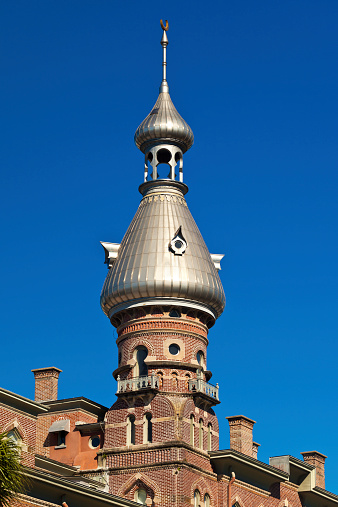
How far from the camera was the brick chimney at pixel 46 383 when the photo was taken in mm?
58969

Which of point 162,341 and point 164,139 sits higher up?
point 164,139

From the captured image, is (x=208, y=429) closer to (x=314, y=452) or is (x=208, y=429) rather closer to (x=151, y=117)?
(x=314, y=452)

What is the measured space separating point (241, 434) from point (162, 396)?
5550 mm

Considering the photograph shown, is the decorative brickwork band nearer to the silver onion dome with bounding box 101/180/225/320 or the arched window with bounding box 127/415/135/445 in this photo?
the silver onion dome with bounding box 101/180/225/320

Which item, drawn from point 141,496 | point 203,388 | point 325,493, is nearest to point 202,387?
point 203,388

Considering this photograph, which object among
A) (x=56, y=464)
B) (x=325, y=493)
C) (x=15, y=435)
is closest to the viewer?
(x=15, y=435)

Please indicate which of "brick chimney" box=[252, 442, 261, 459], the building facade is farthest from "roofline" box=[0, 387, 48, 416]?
"brick chimney" box=[252, 442, 261, 459]

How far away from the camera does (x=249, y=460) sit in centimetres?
5406

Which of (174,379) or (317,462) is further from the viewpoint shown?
(317,462)

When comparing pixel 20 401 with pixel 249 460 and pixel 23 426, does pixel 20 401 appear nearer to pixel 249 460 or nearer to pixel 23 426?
pixel 23 426

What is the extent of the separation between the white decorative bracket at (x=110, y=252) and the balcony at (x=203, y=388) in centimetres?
842

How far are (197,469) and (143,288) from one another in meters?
9.60

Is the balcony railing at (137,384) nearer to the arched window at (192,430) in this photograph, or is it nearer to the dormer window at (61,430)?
the arched window at (192,430)

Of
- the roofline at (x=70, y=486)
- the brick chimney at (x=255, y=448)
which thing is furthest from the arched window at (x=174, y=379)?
the roofline at (x=70, y=486)
